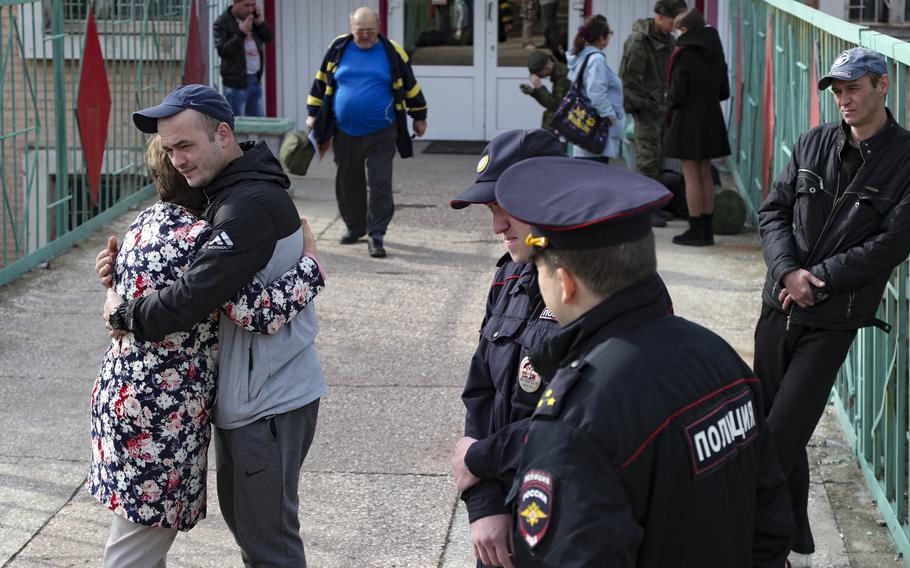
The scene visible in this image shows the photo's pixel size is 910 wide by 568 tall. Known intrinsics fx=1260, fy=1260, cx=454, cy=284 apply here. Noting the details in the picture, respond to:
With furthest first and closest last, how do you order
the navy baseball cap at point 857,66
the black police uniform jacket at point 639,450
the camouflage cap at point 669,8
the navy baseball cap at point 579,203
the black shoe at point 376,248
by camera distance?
the camouflage cap at point 669,8 < the black shoe at point 376,248 < the navy baseball cap at point 857,66 < the navy baseball cap at point 579,203 < the black police uniform jacket at point 639,450

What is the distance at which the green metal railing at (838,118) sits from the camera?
467cm

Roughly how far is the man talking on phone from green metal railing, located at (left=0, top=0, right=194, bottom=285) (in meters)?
0.42

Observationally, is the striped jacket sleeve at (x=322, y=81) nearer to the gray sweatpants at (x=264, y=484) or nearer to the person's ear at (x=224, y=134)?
the person's ear at (x=224, y=134)

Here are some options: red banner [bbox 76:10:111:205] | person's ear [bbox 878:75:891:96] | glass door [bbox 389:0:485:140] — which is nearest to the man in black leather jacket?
person's ear [bbox 878:75:891:96]

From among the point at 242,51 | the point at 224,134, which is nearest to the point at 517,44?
the point at 242,51

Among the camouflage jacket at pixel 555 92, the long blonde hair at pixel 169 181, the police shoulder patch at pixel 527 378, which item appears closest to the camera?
the police shoulder patch at pixel 527 378

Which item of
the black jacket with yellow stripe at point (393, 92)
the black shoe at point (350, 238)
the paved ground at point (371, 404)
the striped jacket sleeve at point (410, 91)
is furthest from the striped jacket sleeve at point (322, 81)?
the paved ground at point (371, 404)

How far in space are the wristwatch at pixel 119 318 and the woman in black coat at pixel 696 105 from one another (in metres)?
6.53

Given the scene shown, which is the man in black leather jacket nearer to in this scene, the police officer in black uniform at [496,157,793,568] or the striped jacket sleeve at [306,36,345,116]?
the police officer in black uniform at [496,157,793,568]

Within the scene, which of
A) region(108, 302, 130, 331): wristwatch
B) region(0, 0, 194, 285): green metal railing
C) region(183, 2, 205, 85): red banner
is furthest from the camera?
region(183, 2, 205, 85): red banner

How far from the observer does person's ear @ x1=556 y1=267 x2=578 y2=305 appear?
227 cm

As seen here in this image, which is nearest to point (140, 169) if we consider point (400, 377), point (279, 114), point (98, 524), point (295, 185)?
point (295, 185)

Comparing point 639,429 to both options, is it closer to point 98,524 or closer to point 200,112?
point 200,112

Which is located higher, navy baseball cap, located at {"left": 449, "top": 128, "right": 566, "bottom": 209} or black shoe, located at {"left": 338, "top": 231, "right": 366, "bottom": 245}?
navy baseball cap, located at {"left": 449, "top": 128, "right": 566, "bottom": 209}
